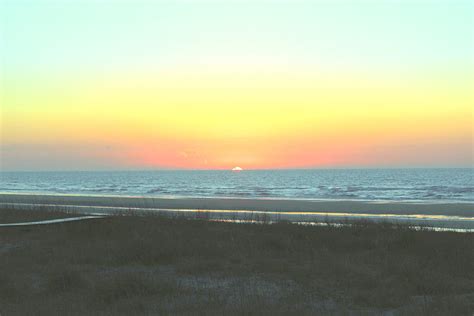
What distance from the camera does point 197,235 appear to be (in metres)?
14.8

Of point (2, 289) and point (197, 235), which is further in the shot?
point (197, 235)

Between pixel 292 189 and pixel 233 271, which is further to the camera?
pixel 292 189

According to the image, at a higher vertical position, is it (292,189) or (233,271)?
(233,271)

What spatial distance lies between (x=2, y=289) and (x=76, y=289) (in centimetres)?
133

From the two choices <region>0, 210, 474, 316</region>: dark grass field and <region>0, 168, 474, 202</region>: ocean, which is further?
A: <region>0, 168, 474, 202</region>: ocean

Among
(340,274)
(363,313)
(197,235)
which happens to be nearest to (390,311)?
(363,313)

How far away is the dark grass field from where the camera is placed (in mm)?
8102

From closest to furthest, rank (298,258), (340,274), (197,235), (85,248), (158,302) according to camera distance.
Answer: (158,302) < (340,274) < (298,258) < (85,248) < (197,235)

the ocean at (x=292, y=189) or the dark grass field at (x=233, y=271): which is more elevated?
the dark grass field at (x=233, y=271)

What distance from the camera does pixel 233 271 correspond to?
10.5 meters

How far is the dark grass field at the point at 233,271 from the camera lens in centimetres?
810

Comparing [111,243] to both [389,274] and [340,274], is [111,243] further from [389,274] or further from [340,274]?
[389,274]

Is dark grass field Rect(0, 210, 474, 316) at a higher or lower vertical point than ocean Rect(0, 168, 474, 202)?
higher

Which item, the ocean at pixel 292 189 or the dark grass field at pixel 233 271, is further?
the ocean at pixel 292 189
